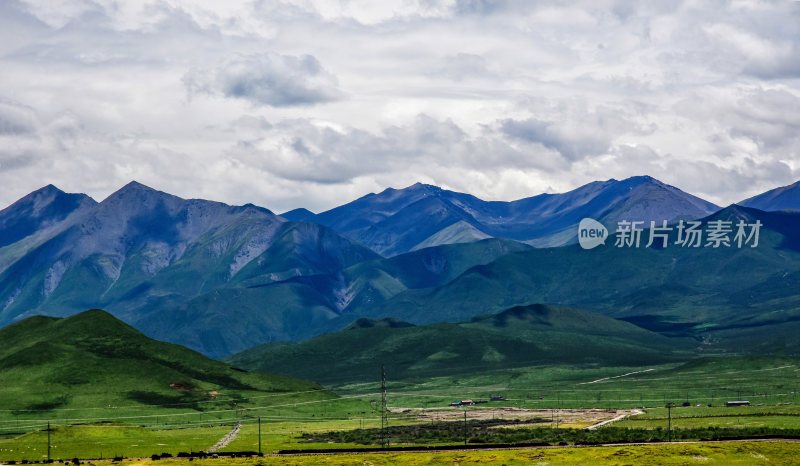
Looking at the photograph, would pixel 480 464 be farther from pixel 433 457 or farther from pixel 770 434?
pixel 770 434

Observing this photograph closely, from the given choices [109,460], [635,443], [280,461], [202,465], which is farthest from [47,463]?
[635,443]

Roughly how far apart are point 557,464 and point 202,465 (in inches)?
2322

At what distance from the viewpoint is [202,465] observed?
176 metres

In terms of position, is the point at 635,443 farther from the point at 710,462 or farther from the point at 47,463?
the point at 47,463

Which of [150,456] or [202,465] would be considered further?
[150,456]

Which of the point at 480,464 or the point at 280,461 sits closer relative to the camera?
the point at 480,464

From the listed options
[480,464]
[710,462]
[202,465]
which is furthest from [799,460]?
[202,465]

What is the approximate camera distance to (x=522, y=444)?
19562 cm

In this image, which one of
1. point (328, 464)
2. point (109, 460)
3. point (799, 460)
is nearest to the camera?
point (799, 460)

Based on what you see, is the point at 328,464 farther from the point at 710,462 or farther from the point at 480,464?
the point at 710,462

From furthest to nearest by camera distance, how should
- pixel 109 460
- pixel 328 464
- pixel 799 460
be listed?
pixel 109 460 → pixel 328 464 → pixel 799 460

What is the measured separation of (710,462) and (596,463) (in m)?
17.7

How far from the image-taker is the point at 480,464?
556 feet

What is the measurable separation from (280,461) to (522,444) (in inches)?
1805
